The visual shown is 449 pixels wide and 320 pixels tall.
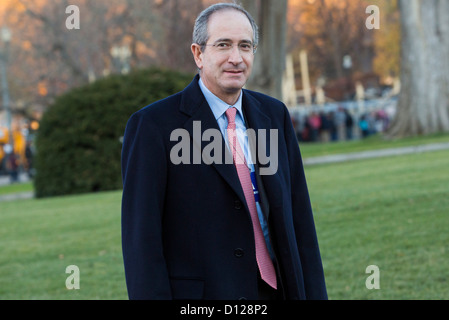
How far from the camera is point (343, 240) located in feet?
30.0

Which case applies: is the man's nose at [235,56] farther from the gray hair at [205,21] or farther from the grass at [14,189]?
the grass at [14,189]

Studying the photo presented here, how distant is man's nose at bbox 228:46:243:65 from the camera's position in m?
3.30

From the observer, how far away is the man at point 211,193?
319cm

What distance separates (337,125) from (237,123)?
36.5 meters

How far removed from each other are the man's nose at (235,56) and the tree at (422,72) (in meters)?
24.5

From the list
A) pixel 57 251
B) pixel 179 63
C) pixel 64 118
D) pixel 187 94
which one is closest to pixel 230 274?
pixel 187 94

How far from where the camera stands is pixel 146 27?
157ft

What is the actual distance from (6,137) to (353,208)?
1345 inches

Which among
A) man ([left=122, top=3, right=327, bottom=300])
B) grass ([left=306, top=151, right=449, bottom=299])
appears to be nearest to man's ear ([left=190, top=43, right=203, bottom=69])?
man ([left=122, top=3, right=327, bottom=300])

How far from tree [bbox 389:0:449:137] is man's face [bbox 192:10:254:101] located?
80.2 ft

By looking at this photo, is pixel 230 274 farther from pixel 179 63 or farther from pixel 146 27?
pixel 146 27
